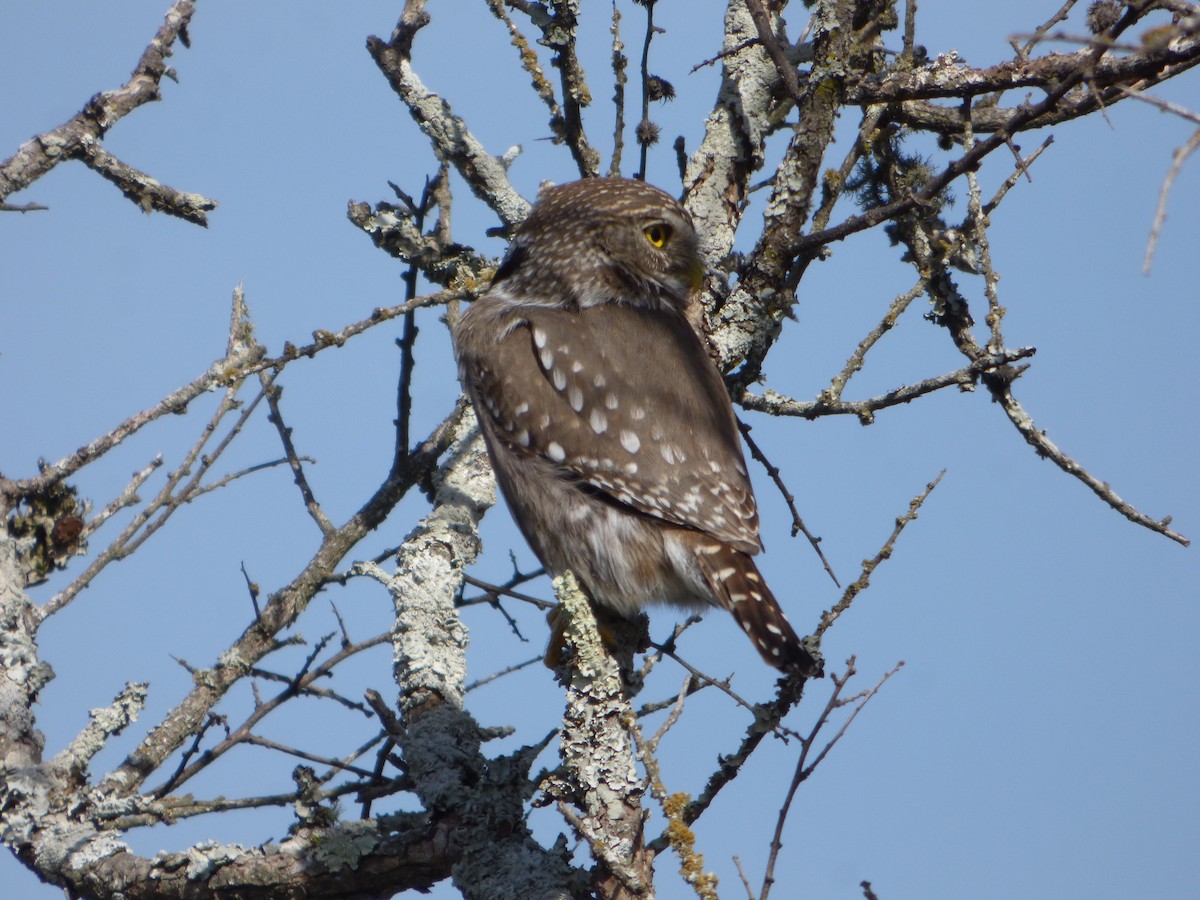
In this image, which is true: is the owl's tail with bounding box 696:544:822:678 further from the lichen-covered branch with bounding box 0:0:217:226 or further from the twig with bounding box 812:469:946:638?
the lichen-covered branch with bounding box 0:0:217:226

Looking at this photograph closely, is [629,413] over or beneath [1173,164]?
over

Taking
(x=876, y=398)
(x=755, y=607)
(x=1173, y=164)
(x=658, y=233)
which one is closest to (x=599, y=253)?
(x=658, y=233)

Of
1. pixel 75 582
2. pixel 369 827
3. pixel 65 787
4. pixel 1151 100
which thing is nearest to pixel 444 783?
pixel 369 827

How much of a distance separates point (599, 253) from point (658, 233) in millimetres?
308

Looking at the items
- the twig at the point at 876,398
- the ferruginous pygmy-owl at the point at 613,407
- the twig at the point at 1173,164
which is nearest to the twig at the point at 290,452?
the ferruginous pygmy-owl at the point at 613,407

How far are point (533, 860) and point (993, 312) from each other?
2.09 meters

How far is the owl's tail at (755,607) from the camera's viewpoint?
9.37ft

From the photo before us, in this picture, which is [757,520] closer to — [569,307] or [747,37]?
[569,307]

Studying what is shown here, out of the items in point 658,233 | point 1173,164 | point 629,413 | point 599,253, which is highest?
point 599,253

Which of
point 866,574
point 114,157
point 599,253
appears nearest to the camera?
point 866,574

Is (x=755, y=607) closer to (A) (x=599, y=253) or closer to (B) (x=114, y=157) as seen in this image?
(A) (x=599, y=253)

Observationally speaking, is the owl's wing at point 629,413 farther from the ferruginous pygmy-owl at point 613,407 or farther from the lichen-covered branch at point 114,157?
the lichen-covered branch at point 114,157

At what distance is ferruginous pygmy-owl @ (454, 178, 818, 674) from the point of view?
11.8 feet

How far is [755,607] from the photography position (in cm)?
321
